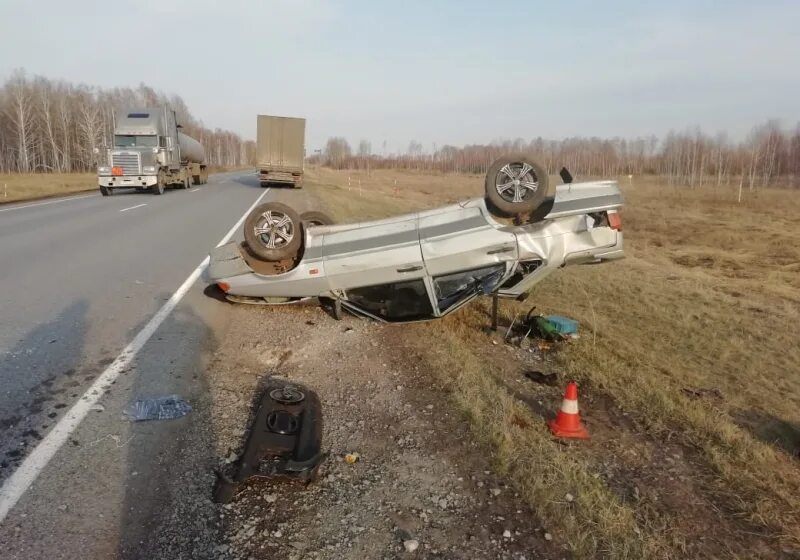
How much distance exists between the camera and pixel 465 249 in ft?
17.2

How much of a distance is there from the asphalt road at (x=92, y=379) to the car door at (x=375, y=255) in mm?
1385

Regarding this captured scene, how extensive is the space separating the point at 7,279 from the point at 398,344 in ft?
17.8

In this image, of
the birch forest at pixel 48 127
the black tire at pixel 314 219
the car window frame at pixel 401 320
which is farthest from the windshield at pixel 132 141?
the birch forest at pixel 48 127

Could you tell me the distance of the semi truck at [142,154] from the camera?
2216 cm

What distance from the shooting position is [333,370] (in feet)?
15.1

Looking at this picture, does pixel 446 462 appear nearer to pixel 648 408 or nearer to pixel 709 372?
pixel 648 408

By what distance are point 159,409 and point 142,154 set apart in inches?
854

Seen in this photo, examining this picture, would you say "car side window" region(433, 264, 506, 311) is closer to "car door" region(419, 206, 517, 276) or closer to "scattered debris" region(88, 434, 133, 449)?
"car door" region(419, 206, 517, 276)

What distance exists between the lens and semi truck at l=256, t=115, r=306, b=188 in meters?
28.7

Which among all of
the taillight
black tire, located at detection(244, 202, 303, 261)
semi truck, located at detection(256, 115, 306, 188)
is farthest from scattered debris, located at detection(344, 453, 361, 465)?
semi truck, located at detection(256, 115, 306, 188)

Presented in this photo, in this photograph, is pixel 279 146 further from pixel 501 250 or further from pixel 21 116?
pixel 21 116

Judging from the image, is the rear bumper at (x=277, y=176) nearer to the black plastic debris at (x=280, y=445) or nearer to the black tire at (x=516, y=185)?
the black tire at (x=516, y=185)


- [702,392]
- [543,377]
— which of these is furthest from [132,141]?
[702,392]

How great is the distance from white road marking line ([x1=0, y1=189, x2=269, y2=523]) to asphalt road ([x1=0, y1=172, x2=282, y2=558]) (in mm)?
18
